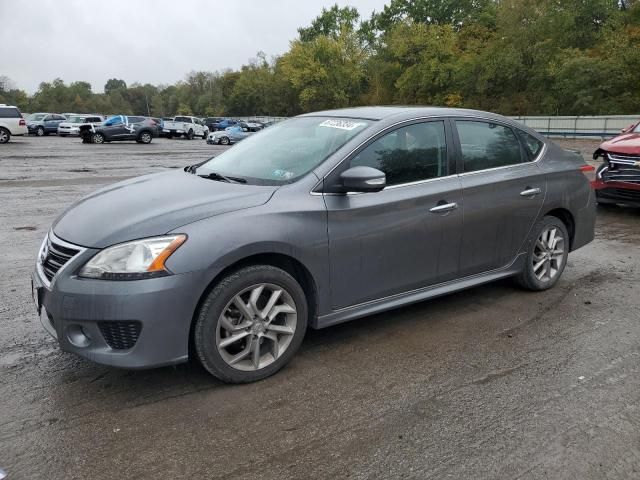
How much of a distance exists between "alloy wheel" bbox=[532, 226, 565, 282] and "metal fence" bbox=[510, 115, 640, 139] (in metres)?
29.8

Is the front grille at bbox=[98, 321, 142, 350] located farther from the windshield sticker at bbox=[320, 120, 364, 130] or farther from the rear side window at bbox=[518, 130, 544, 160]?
the rear side window at bbox=[518, 130, 544, 160]

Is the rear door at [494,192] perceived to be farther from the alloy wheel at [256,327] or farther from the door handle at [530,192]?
the alloy wheel at [256,327]

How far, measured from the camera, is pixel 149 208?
3.29 meters

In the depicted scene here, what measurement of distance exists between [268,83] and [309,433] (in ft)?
320

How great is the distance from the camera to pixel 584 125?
37.1 m

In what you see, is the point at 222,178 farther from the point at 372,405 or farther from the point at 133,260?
the point at 372,405

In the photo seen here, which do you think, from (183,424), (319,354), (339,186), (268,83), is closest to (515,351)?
(319,354)

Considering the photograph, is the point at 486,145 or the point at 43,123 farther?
the point at 43,123

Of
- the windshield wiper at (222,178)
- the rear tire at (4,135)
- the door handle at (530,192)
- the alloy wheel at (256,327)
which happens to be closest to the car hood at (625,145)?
the door handle at (530,192)

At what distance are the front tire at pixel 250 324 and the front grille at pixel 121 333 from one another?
1.09 feet

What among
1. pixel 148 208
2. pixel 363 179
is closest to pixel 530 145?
pixel 363 179

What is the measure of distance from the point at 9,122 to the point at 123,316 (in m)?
30.6

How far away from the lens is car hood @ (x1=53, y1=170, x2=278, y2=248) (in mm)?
3070

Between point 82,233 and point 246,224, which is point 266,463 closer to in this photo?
point 246,224
